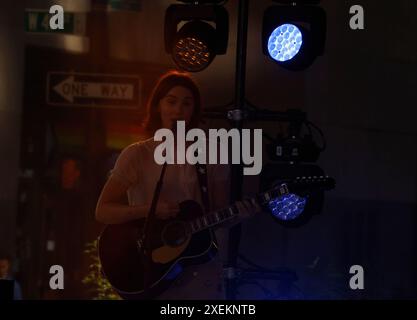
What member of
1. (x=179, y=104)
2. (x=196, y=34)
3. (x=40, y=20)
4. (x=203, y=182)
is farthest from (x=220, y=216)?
(x=40, y=20)

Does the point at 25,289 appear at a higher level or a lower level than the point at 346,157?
lower

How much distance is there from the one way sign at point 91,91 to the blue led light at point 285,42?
4.04 ft

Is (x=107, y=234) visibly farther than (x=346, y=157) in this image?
No

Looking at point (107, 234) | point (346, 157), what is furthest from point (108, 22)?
point (107, 234)

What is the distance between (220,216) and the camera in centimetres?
402

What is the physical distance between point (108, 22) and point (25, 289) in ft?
7.87

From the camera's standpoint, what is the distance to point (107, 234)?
13.5 feet

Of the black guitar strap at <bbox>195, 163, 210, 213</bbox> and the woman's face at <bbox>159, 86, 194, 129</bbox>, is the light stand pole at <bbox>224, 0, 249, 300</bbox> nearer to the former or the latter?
the black guitar strap at <bbox>195, 163, 210, 213</bbox>

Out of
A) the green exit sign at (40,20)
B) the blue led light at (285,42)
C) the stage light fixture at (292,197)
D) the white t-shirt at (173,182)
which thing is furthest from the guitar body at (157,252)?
the green exit sign at (40,20)

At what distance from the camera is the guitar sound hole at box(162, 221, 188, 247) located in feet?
13.1
